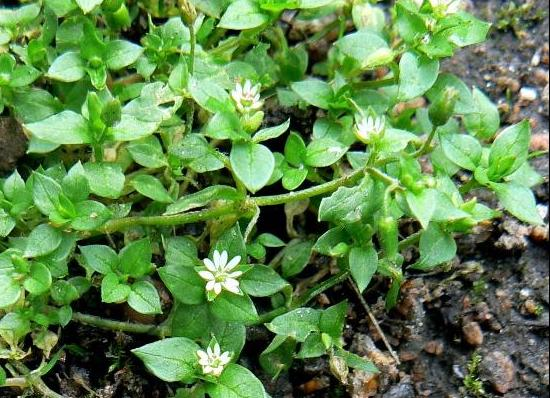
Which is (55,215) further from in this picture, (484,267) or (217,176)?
(484,267)

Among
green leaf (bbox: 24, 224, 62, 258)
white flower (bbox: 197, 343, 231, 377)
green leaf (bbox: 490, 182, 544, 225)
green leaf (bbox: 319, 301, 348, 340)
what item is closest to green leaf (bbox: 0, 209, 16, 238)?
green leaf (bbox: 24, 224, 62, 258)

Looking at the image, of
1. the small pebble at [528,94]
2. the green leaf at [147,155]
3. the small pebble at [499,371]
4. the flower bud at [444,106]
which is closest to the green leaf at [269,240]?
the green leaf at [147,155]

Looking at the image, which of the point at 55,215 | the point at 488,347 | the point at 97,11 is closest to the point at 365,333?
the point at 488,347

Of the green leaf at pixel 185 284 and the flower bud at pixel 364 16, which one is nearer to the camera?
the green leaf at pixel 185 284

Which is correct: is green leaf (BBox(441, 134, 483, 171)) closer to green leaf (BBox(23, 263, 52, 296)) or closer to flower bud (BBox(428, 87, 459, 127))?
flower bud (BBox(428, 87, 459, 127))

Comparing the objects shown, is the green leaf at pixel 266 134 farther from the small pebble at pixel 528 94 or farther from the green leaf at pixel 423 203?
the small pebble at pixel 528 94
